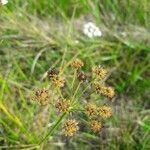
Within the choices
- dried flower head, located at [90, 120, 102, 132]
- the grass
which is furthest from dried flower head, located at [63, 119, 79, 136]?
the grass

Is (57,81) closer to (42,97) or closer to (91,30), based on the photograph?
(42,97)

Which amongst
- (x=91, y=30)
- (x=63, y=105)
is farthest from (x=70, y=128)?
(x=91, y=30)

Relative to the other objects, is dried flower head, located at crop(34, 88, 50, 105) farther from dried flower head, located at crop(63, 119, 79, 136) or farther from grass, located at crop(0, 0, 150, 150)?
grass, located at crop(0, 0, 150, 150)

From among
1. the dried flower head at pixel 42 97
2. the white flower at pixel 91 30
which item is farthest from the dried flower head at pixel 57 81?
the white flower at pixel 91 30

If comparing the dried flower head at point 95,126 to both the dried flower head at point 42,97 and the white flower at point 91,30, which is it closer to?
the dried flower head at point 42,97

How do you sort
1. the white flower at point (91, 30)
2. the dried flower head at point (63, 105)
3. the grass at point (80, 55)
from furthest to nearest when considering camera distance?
the white flower at point (91, 30) < the grass at point (80, 55) < the dried flower head at point (63, 105)
